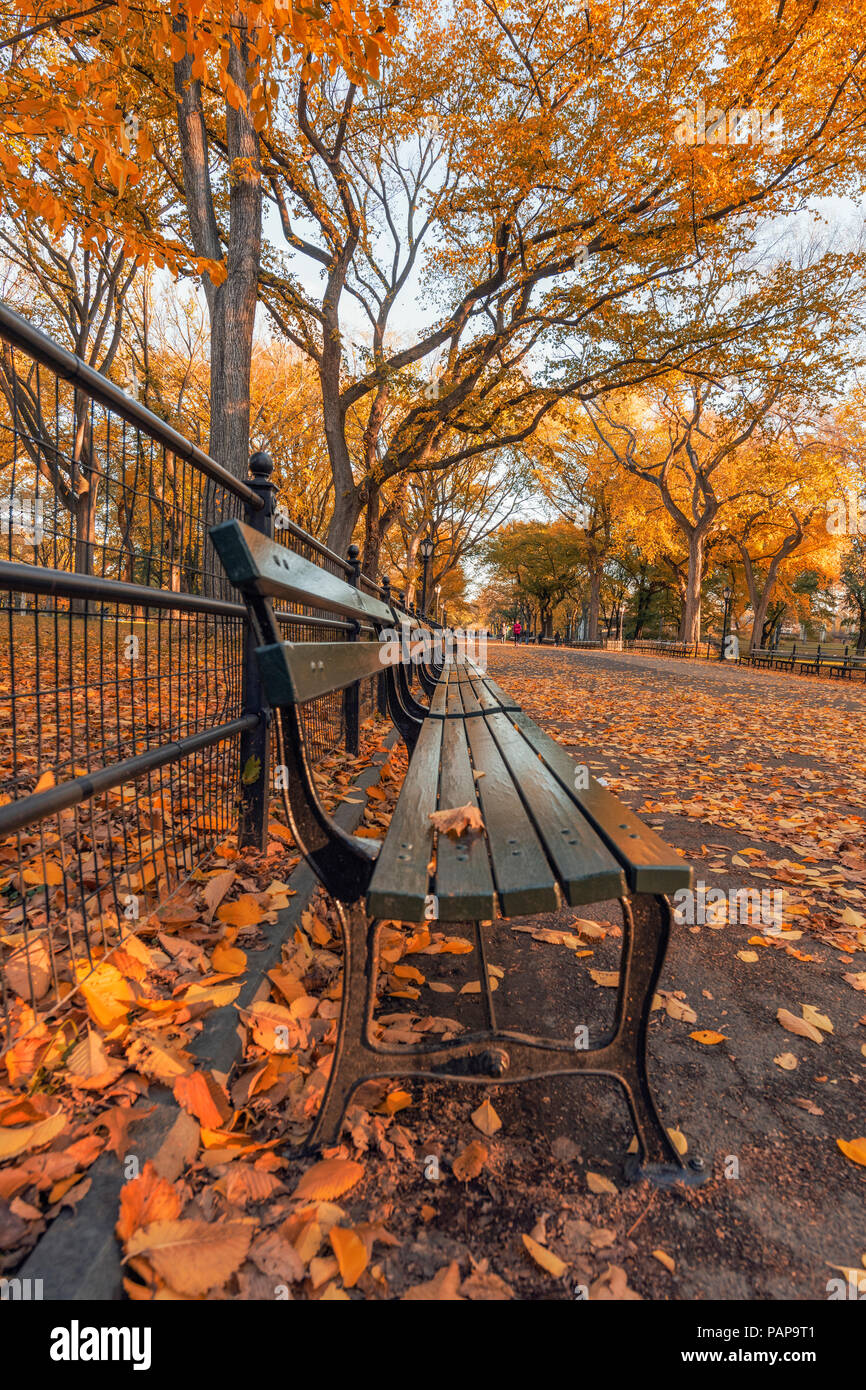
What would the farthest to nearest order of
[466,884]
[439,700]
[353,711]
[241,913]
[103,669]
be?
[353,711] → [439,700] → [103,669] → [241,913] → [466,884]

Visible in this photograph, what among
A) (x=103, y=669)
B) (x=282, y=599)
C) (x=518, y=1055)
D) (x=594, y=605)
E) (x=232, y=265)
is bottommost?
(x=518, y=1055)

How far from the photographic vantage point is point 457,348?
11375 millimetres

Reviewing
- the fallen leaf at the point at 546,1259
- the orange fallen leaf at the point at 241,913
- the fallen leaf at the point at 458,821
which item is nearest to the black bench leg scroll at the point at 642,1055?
the fallen leaf at the point at 546,1259

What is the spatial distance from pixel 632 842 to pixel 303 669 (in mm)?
760

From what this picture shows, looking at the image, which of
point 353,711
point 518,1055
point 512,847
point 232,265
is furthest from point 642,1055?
point 232,265

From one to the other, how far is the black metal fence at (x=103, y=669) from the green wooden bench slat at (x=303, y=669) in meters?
0.46

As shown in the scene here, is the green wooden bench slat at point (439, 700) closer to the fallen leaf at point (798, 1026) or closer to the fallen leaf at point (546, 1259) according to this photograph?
the fallen leaf at point (798, 1026)

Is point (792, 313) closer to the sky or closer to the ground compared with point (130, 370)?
closer to the ground

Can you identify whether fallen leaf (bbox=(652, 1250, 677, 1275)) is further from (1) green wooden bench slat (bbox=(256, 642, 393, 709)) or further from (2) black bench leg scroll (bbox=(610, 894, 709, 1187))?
(1) green wooden bench slat (bbox=(256, 642, 393, 709))

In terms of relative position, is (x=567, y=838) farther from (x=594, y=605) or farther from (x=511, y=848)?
(x=594, y=605)

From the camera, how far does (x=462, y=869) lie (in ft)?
3.96
